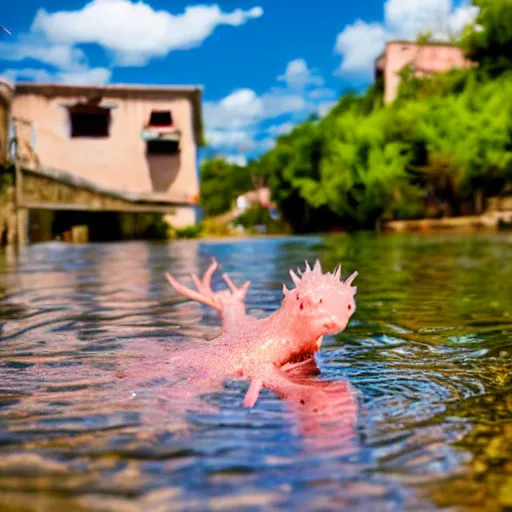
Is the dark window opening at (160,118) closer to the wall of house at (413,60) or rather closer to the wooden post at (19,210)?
the wooden post at (19,210)

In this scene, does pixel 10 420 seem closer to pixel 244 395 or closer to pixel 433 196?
pixel 244 395

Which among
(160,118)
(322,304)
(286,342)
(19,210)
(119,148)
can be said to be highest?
(160,118)

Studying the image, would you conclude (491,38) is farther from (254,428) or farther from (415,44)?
(254,428)

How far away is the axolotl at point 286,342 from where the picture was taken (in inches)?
101

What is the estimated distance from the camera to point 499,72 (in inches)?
1642

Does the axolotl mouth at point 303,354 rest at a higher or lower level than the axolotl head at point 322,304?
lower

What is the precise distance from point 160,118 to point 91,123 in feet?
10.2

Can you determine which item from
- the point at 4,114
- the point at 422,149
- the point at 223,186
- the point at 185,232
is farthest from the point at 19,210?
the point at 223,186

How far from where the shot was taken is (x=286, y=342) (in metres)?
2.71

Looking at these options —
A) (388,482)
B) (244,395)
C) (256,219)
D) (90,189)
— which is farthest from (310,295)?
(256,219)

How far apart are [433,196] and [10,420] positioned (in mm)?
36327

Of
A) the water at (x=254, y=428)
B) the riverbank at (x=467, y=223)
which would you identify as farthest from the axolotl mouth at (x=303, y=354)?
the riverbank at (x=467, y=223)

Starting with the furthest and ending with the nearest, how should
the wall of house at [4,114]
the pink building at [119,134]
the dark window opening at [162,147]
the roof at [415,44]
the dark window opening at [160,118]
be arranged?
the roof at [415,44] < the dark window opening at [162,147] < the dark window opening at [160,118] < the pink building at [119,134] < the wall of house at [4,114]

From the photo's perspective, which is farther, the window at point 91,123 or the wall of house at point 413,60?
the wall of house at point 413,60
